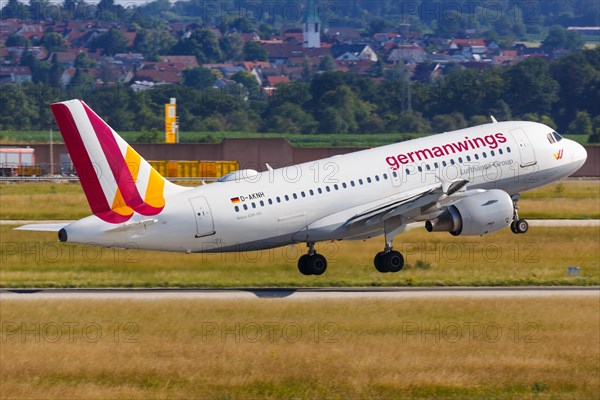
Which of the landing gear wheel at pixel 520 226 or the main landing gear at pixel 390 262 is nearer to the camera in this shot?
the main landing gear at pixel 390 262

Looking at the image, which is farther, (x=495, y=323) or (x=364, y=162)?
(x=495, y=323)

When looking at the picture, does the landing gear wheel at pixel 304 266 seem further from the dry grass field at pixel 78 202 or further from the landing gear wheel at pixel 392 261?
the dry grass field at pixel 78 202

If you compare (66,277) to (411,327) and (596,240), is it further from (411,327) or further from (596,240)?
(596,240)

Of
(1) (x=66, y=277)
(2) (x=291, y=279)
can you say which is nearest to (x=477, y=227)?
(2) (x=291, y=279)

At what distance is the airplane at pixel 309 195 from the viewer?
55.1 m

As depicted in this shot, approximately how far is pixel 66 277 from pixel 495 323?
1146 inches

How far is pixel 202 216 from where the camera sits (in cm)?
5691

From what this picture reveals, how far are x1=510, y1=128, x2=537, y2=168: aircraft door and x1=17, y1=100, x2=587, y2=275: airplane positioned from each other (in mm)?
64

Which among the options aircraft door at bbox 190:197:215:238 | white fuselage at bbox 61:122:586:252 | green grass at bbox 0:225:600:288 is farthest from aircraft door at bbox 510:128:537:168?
aircraft door at bbox 190:197:215:238

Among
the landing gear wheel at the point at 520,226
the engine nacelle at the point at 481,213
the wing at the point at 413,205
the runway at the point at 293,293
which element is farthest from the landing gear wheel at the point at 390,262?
the runway at the point at 293,293

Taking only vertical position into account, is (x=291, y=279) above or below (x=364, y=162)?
below

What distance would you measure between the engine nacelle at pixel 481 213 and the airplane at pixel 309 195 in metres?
0.05

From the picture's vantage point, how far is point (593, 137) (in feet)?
632

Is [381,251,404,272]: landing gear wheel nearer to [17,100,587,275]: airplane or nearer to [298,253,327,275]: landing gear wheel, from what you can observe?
[17,100,587,275]: airplane
